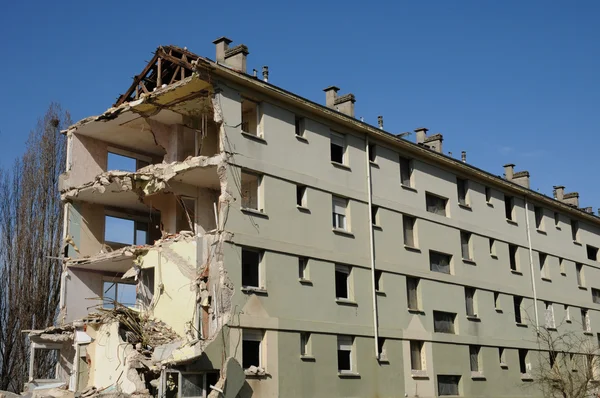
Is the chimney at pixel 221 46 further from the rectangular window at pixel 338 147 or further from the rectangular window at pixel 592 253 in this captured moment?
the rectangular window at pixel 592 253

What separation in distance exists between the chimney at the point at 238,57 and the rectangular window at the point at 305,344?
9901 mm

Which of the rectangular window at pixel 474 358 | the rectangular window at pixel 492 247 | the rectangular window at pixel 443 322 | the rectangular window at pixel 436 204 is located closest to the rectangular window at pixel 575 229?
the rectangular window at pixel 492 247

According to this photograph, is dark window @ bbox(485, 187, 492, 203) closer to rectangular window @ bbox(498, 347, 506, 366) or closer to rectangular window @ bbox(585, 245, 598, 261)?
rectangular window @ bbox(498, 347, 506, 366)

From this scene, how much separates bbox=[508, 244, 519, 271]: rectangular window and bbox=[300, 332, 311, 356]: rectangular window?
1674cm

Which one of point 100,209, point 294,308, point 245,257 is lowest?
point 294,308

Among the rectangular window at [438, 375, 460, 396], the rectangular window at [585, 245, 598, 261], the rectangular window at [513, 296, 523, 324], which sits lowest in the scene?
the rectangular window at [438, 375, 460, 396]

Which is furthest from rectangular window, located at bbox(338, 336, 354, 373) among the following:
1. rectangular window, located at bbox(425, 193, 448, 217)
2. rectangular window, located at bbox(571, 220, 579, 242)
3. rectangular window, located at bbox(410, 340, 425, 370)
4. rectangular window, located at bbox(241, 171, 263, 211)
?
rectangular window, located at bbox(571, 220, 579, 242)

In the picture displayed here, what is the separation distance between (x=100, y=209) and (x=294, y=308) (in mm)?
10113

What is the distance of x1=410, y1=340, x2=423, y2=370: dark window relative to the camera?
3154 cm

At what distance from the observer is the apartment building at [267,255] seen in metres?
25.0

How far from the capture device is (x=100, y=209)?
1243 inches

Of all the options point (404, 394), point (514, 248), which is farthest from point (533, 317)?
point (404, 394)

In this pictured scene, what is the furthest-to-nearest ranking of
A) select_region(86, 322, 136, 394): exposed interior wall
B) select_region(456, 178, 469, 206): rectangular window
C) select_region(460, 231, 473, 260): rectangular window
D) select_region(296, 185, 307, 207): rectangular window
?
select_region(456, 178, 469, 206): rectangular window → select_region(460, 231, 473, 260): rectangular window → select_region(296, 185, 307, 207): rectangular window → select_region(86, 322, 136, 394): exposed interior wall

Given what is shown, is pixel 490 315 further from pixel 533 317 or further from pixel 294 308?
pixel 294 308
